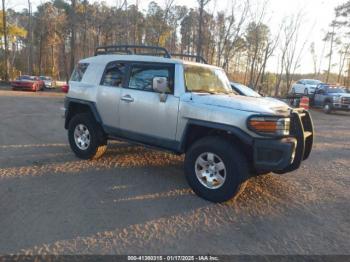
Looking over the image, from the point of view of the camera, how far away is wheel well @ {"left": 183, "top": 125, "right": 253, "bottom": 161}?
14.8 feet

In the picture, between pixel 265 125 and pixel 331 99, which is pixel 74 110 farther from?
pixel 331 99

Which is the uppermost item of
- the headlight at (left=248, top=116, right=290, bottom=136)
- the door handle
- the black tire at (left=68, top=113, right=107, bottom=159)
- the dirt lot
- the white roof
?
the white roof

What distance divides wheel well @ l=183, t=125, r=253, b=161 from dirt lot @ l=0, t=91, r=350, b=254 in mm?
710

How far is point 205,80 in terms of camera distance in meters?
5.48

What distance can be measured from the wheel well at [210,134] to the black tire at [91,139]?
6.42 ft

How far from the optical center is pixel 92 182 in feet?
16.6

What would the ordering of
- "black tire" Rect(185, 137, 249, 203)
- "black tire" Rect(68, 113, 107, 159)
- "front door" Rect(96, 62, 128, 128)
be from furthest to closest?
"black tire" Rect(68, 113, 107, 159), "front door" Rect(96, 62, 128, 128), "black tire" Rect(185, 137, 249, 203)

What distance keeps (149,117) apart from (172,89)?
24.6 inches

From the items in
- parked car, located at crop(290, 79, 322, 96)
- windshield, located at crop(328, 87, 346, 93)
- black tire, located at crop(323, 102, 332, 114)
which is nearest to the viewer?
black tire, located at crop(323, 102, 332, 114)

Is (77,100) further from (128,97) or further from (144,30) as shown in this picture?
(144,30)

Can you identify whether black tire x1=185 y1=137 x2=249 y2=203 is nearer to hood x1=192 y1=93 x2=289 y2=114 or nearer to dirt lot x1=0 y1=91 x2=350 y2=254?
dirt lot x1=0 y1=91 x2=350 y2=254

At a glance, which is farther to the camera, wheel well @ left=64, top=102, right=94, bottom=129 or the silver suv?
wheel well @ left=64, top=102, right=94, bottom=129

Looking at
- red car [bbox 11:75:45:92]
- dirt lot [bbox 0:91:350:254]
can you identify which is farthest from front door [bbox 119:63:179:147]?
red car [bbox 11:75:45:92]

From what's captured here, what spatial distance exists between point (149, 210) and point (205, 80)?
2.46 meters
